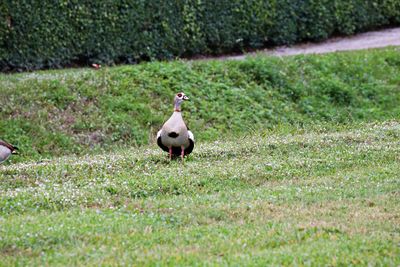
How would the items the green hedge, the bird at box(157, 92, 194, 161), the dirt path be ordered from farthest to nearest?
the dirt path < the green hedge < the bird at box(157, 92, 194, 161)

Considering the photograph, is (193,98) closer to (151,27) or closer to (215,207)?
(151,27)

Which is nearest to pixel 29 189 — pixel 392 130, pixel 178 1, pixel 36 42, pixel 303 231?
pixel 303 231

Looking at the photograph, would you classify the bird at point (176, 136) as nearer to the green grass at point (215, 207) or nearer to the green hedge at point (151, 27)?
the green grass at point (215, 207)

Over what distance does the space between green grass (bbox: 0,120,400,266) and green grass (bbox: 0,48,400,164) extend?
155 inches

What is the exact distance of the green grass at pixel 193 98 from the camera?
17.4 m

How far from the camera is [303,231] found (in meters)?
8.80

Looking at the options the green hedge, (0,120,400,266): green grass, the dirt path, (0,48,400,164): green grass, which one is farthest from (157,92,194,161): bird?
the dirt path

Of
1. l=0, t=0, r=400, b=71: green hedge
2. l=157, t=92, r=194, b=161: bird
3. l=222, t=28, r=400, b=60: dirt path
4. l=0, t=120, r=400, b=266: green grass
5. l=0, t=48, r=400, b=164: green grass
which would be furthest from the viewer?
l=222, t=28, r=400, b=60: dirt path

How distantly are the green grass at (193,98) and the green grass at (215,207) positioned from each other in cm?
393

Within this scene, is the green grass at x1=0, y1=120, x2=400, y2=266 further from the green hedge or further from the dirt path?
the dirt path

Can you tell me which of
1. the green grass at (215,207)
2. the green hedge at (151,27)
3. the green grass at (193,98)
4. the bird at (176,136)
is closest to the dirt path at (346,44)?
the green hedge at (151,27)

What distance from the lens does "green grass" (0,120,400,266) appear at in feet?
26.5

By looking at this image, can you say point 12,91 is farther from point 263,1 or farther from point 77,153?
point 263,1

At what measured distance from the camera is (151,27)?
2256cm
